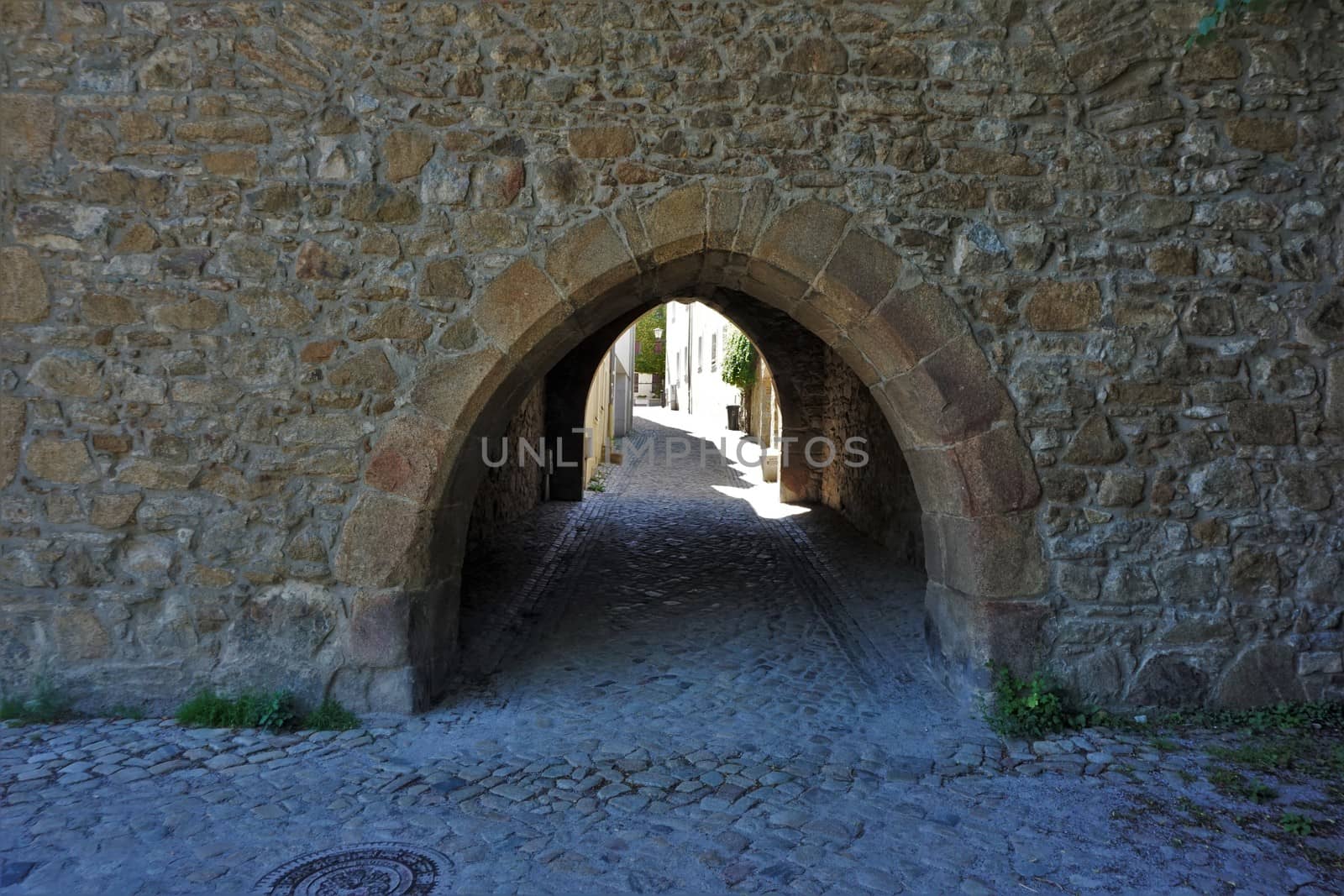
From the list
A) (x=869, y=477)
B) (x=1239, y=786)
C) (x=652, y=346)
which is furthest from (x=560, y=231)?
(x=652, y=346)

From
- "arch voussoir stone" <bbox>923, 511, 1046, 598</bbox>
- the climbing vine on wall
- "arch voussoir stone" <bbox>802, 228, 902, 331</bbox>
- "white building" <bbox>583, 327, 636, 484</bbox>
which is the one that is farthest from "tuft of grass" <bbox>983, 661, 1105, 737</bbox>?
the climbing vine on wall

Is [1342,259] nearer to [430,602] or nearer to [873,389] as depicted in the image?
[873,389]

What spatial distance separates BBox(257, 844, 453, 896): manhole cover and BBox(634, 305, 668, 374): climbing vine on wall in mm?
35006

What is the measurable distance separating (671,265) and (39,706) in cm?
315

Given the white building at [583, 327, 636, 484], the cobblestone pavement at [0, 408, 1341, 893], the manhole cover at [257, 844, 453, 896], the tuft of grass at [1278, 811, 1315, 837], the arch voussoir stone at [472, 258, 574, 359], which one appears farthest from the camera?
the white building at [583, 327, 636, 484]

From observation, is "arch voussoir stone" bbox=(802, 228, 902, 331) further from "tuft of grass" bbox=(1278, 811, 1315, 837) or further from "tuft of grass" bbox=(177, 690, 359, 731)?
"tuft of grass" bbox=(177, 690, 359, 731)

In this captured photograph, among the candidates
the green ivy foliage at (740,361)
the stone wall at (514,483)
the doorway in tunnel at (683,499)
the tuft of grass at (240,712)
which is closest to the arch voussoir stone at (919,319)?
the doorway in tunnel at (683,499)

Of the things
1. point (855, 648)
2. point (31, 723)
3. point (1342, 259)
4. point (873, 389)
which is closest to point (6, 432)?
point (31, 723)

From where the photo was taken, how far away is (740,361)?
55.8 feet

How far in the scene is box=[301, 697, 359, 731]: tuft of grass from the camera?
3.46 metres

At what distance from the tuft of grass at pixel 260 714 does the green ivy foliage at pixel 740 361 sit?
13.5 metres

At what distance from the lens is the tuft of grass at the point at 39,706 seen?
3.43m

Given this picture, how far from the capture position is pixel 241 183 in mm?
3508

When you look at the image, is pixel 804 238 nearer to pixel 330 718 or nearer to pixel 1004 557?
pixel 1004 557
